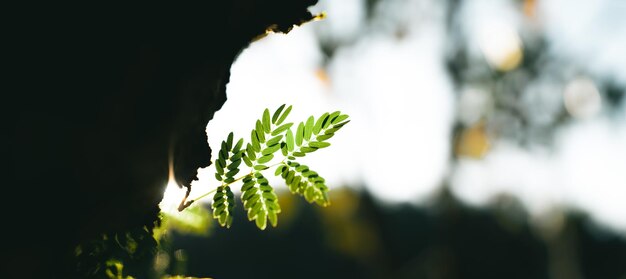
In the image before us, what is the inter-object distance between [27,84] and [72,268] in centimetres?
46

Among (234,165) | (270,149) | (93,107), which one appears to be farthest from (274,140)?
(93,107)

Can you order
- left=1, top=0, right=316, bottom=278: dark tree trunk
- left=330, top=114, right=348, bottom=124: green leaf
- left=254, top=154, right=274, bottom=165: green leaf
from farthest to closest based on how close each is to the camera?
left=254, top=154, right=274, bottom=165: green leaf < left=330, top=114, right=348, bottom=124: green leaf < left=1, top=0, right=316, bottom=278: dark tree trunk

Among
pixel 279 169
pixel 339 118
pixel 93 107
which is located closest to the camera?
pixel 93 107

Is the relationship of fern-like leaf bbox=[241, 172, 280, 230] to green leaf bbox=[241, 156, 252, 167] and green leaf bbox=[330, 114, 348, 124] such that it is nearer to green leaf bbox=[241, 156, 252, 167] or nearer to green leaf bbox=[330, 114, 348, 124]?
green leaf bbox=[241, 156, 252, 167]

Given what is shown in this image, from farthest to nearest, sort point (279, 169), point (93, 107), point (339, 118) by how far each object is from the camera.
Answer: point (279, 169), point (339, 118), point (93, 107)

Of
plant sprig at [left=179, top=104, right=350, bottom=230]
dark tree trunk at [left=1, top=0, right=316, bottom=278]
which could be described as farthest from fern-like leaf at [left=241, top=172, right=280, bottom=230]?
dark tree trunk at [left=1, top=0, right=316, bottom=278]

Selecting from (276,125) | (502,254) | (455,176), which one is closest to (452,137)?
(455,176)

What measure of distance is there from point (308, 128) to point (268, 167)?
0.15 m

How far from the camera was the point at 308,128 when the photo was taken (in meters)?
1.31

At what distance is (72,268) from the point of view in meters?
1.04

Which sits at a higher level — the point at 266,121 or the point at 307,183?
the point at 266,121

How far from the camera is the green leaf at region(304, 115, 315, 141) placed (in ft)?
4.22

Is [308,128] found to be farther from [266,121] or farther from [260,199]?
[260,199]

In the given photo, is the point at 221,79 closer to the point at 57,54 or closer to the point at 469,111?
the point at 57,54
